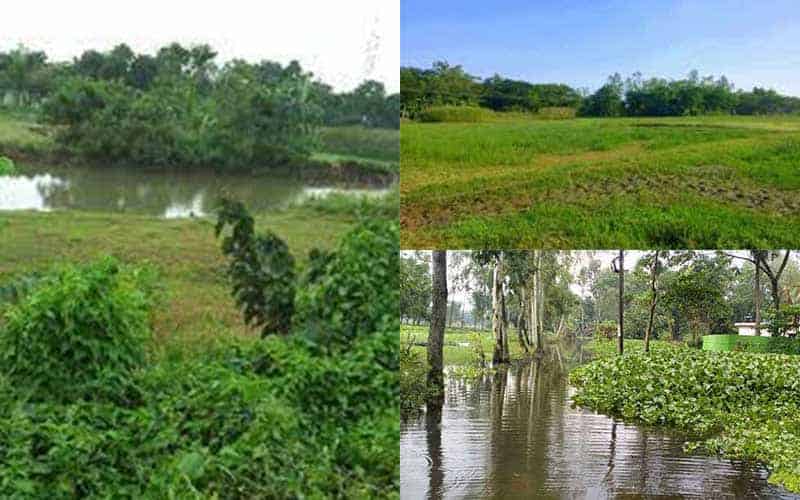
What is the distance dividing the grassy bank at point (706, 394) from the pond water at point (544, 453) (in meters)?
0.10

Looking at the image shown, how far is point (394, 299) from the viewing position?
4812mm

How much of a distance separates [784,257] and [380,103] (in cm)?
226

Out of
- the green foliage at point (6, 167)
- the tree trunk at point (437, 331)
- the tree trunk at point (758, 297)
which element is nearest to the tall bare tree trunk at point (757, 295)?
the tree trunk at point (758, 297)

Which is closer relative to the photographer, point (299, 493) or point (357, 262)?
point (299, 493)

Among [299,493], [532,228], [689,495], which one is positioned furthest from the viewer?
[532,228]

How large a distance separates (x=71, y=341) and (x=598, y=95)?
3.01 meters

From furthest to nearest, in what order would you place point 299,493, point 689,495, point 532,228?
point 532,228 → point 689,495 → point 299,493

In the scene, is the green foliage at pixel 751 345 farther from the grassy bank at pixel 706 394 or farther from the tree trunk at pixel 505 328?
the tree trunk at pixel 505 328

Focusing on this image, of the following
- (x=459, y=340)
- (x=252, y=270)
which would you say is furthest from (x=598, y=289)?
(x=252, y=270)

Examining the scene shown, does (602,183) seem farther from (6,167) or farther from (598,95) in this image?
(6,167)

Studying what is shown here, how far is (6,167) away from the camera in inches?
183

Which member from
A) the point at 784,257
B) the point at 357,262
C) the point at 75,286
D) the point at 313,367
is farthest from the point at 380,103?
the point at 784,257

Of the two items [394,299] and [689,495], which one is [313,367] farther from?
[689,495]

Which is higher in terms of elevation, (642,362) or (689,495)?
(642,362)
